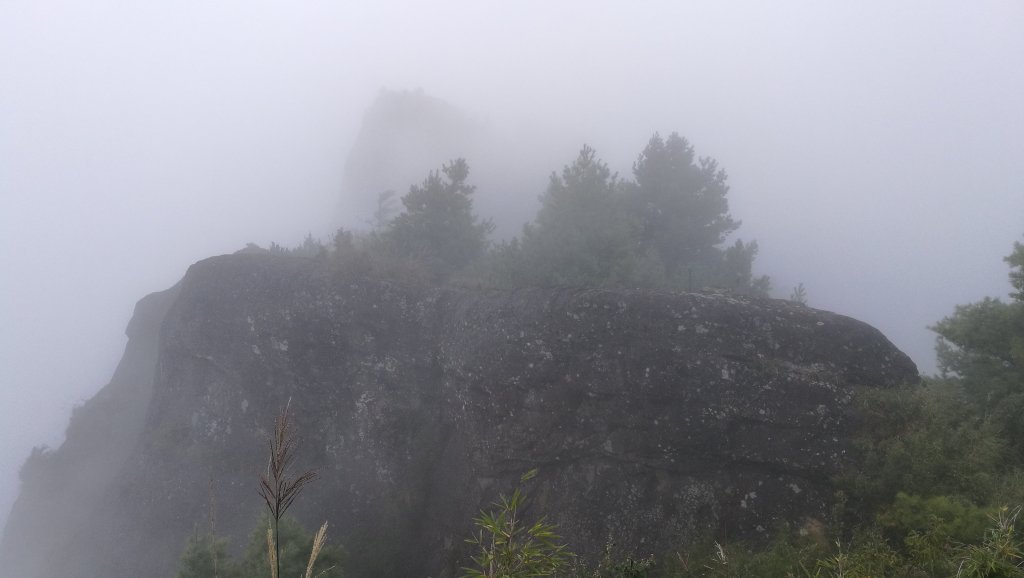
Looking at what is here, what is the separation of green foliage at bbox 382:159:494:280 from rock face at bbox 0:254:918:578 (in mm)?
4431

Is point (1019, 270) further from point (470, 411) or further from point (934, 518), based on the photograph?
point (470, 411)

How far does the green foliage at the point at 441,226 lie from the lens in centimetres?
2322

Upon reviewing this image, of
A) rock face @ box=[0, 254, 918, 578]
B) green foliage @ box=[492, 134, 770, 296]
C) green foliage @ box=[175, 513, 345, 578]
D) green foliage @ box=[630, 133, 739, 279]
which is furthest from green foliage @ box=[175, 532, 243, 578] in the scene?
green foliage @ box=[630, 133, 739, 279]

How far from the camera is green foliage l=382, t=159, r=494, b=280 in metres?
23.2

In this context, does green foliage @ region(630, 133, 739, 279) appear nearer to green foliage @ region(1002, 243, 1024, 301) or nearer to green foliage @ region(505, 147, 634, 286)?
green foliage @ region(505, 147, 634, 286)

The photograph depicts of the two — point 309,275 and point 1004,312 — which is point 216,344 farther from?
point 1004,312

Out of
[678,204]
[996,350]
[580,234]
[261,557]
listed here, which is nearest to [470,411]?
[261,557]

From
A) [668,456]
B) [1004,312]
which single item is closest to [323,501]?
[668,456]

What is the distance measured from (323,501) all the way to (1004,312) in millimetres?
18724

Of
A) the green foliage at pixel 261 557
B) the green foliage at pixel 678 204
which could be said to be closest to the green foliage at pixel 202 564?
the green foliage at pixel 261 557

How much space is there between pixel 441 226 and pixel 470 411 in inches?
396

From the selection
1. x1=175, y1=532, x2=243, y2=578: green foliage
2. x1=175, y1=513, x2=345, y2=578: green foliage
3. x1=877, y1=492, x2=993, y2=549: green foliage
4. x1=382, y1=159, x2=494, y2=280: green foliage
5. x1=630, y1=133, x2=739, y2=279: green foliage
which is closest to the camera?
x1=877, y1=492, x2=993, y2=549: green foliage

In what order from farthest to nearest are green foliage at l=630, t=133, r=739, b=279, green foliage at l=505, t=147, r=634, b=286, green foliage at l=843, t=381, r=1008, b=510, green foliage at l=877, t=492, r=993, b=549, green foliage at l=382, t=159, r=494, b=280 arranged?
green foliage at l=630, t=133, r=739, b=279 → green foliage at l=382, t=159, r=494, b=280 → green foliage at l=505, t=147, r=634, b=286 → green foliage at l=843, t=381, r=1008, b=510 → green foliage at l=877, t=492, r=993, b=549

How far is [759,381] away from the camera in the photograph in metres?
13.4
